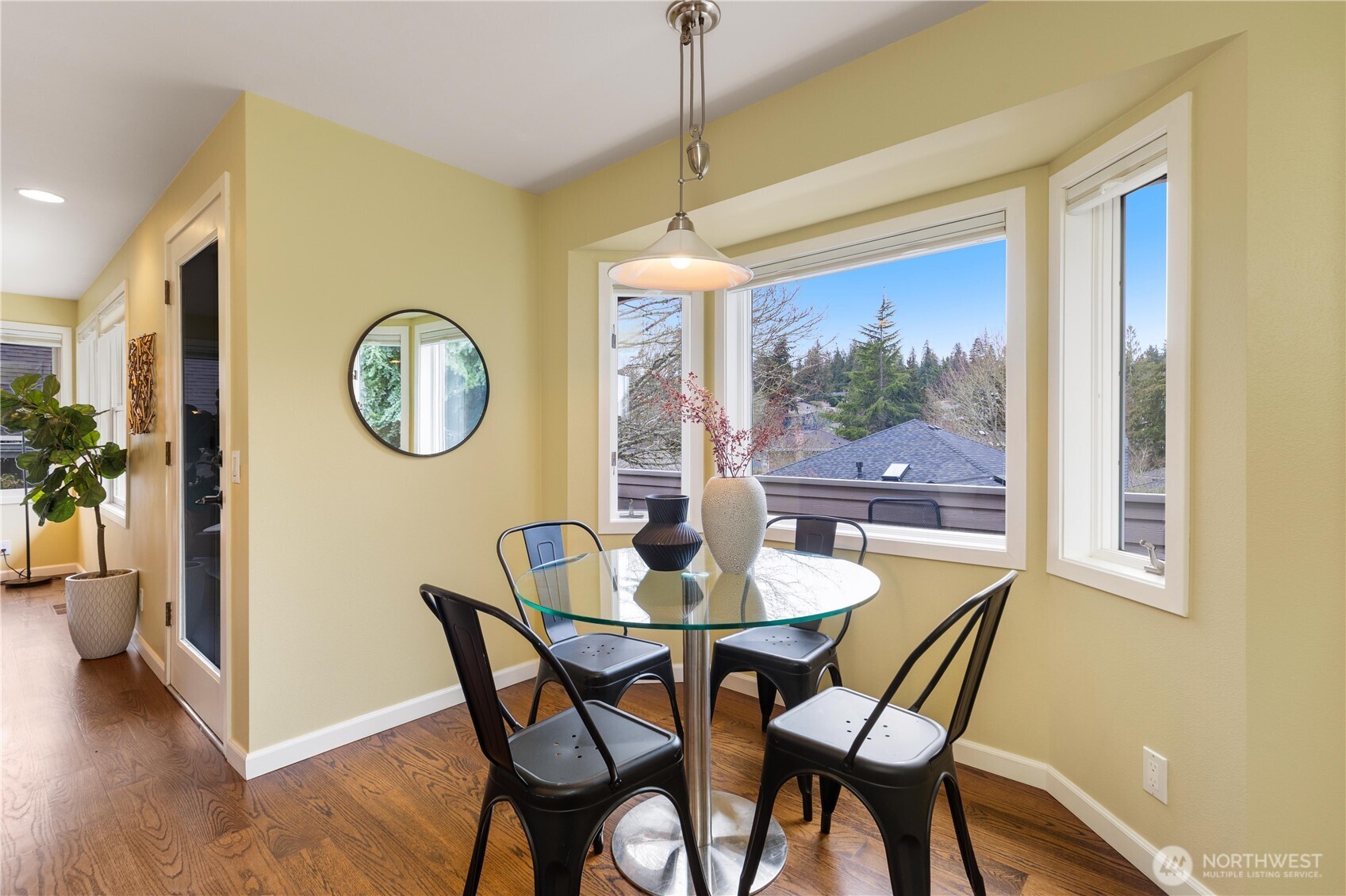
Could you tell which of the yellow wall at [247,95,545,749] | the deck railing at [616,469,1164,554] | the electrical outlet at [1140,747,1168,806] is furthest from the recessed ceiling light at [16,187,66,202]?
the electrical outlet at [1140,747,1168,806]

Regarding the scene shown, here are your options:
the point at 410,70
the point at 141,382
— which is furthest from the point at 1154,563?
the point at 141,382

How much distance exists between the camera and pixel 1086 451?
2.17 metres

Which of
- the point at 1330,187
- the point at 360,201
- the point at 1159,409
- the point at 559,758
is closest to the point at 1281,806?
the point at 1159,409

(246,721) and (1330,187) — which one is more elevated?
(1330,187)

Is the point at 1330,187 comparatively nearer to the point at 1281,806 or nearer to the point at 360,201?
the point at 1281,806

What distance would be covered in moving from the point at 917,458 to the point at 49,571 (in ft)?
24.2

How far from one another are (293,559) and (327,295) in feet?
3.46

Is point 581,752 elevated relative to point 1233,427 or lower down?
lower down

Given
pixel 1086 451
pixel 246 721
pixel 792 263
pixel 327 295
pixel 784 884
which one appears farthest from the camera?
pixel 792 263

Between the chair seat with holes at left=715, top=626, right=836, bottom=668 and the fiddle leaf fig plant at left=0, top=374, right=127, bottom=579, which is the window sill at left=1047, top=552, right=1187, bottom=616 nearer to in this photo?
the chair seat with holes at left=715, top=626, right=836, bottom=668

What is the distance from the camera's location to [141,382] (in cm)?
357

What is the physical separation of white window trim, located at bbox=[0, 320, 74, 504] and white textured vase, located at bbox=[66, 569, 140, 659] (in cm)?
290

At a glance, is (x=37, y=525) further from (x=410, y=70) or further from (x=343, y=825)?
(x=410, y=70)

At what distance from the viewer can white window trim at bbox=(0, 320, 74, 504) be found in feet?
18.2
